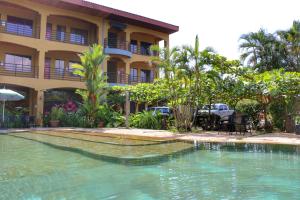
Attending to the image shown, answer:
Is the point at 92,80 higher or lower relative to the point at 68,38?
lower

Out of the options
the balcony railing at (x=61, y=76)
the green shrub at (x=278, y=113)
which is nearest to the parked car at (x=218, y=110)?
the green shrub at (x=278, y=113)

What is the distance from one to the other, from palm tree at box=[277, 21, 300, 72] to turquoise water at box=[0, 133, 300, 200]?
22.2 m

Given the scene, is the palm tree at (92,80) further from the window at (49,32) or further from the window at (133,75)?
the window at (133,75)

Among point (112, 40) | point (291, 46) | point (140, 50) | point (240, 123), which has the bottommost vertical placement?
point (240, 123)

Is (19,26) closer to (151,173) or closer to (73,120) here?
(73,120)

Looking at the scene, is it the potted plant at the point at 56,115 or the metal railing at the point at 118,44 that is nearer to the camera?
the potted plant at the point at 56,115

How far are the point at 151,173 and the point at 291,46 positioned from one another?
26.9m

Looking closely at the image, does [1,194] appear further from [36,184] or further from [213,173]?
[213,173]

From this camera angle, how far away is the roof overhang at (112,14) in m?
24.2

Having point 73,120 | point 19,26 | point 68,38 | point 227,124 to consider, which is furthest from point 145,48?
point 227,124

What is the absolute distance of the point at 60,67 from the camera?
2589 centimetres

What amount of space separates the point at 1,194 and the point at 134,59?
24.6m

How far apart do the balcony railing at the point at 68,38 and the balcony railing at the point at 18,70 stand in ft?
9.19

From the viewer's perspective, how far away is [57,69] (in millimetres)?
25344
